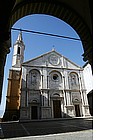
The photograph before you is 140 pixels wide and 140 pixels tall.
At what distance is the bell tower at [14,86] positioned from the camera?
1958cm

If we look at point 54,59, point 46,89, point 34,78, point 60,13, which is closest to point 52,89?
point 46,89

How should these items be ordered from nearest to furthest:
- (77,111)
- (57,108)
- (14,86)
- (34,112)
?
(34,112) < (57,108) < (77,111) < (14,86)

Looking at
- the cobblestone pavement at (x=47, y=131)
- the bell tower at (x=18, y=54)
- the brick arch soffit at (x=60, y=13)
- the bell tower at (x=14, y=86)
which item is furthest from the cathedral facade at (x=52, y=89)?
the brick arch soffit at (x=60, y=13)

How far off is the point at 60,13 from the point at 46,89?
17.4 metres

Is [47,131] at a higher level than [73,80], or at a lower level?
lower

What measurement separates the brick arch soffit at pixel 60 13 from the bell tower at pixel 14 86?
18473mm

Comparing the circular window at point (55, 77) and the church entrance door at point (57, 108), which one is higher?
the circular window at point (55, 77)

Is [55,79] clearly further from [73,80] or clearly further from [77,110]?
[77,110]

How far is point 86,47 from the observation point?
4.47 metres

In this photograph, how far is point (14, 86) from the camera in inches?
874

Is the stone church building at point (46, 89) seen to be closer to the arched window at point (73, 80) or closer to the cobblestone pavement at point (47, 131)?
the arched window at point (73, 80)

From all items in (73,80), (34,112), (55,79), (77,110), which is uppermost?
(55,79)
